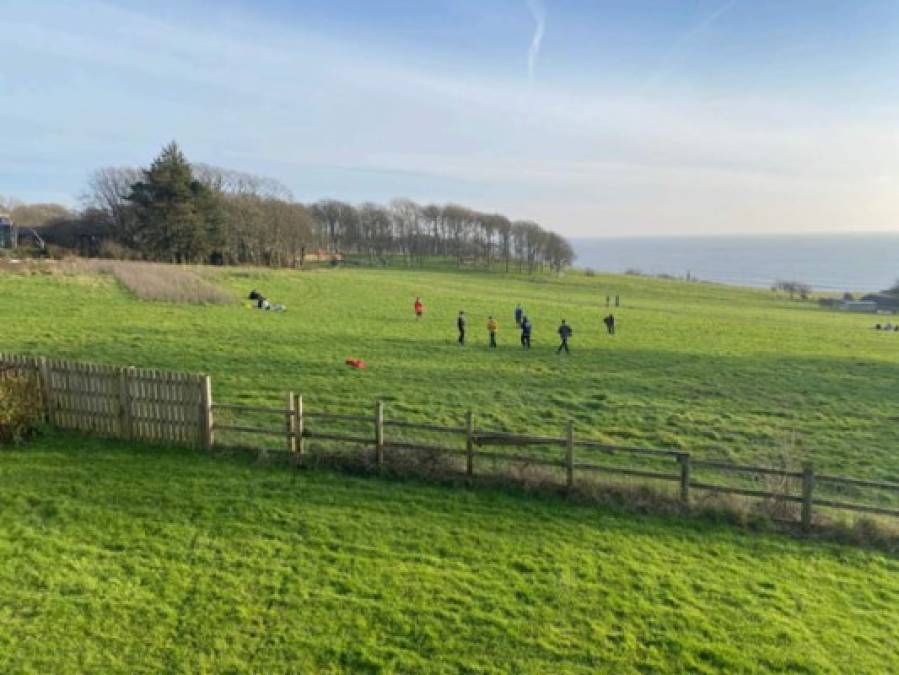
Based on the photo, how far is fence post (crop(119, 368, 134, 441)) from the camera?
35.9 ft

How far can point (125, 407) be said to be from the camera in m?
11.0

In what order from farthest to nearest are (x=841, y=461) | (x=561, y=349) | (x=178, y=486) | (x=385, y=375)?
(x=561, y=349), (x=385, y=375), (x=841, y=461), (x=178, y=486)

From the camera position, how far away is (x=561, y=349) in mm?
26609

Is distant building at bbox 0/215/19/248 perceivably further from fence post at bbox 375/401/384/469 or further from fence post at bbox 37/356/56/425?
fence post at bbox 375/401/384/469

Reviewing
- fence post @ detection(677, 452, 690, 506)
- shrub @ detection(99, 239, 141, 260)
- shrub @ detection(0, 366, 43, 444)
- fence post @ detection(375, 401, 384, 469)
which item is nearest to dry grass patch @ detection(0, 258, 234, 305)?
shrub @ detection(99, 239, 141, 260)

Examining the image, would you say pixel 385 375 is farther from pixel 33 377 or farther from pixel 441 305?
pixel 441 305

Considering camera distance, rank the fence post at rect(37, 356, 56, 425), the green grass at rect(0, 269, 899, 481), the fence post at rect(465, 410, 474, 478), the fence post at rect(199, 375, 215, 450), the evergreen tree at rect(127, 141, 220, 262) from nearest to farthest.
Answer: the fence post at rect(465, 410, 474, 478) < the fence post at rect(199, 375, 215, 450) < the fence post at rect(37, 356, 56, 425) < the green grass at rect(0, 269, 899, 481) < the evergreen tree at rect(127, 141, 220, 262)

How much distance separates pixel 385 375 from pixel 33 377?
10.00 metres

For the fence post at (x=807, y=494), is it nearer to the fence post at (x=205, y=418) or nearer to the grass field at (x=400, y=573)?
the grass field at (x=400, y=573)

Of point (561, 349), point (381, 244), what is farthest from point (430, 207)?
point (561, 349)

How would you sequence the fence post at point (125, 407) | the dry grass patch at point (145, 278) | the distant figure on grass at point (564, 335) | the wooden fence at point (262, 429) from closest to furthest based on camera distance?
the wooden fence at point (262, 429)
the fence post at point (125, 407)
the distant figure on grass at point (564, 335)
the dry grass patch at point (145, 278)

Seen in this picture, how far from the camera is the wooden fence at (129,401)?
426 inches

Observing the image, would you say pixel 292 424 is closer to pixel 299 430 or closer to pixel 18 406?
pixel 299 430

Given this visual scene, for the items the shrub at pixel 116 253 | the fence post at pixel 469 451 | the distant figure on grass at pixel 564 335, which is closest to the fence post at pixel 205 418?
the fence post at pixel 469 451
